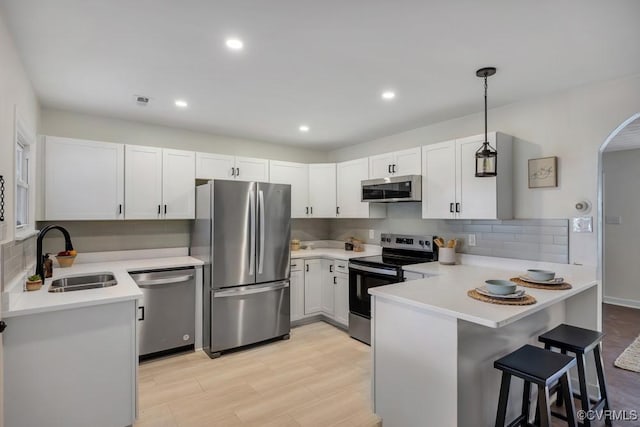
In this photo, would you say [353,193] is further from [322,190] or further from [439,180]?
[439,180]

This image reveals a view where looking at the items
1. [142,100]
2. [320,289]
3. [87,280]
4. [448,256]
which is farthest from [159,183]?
[448,256]

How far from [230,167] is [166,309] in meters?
1.77

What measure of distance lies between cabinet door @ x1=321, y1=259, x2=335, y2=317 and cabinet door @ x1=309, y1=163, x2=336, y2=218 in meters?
0.73

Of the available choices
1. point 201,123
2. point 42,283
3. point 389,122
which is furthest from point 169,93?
point 389,122

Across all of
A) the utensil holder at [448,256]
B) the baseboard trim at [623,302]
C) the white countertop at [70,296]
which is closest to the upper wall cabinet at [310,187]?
the utensil holder at [448,256]

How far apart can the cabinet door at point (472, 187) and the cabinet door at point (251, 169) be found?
2367 millimetres

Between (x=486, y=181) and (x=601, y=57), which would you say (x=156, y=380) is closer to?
(x=486, y=181)

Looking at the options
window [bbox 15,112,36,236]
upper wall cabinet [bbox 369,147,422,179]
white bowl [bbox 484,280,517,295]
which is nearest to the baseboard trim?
→ upper wall cabinet [bbox 369,147,422,179]

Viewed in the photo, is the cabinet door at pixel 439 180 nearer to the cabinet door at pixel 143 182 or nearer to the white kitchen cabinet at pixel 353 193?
the white kitchen cabinet at pixel 353 193

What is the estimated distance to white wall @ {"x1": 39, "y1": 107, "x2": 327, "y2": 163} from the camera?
3.35 metres

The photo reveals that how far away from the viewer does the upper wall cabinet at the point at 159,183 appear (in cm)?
348

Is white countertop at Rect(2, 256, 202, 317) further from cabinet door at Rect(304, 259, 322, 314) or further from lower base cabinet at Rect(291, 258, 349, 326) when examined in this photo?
cabinet door at Rect(304, 259, 322, 314)

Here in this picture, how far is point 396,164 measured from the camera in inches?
150

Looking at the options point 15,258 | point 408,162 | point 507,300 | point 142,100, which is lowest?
point 507,300
